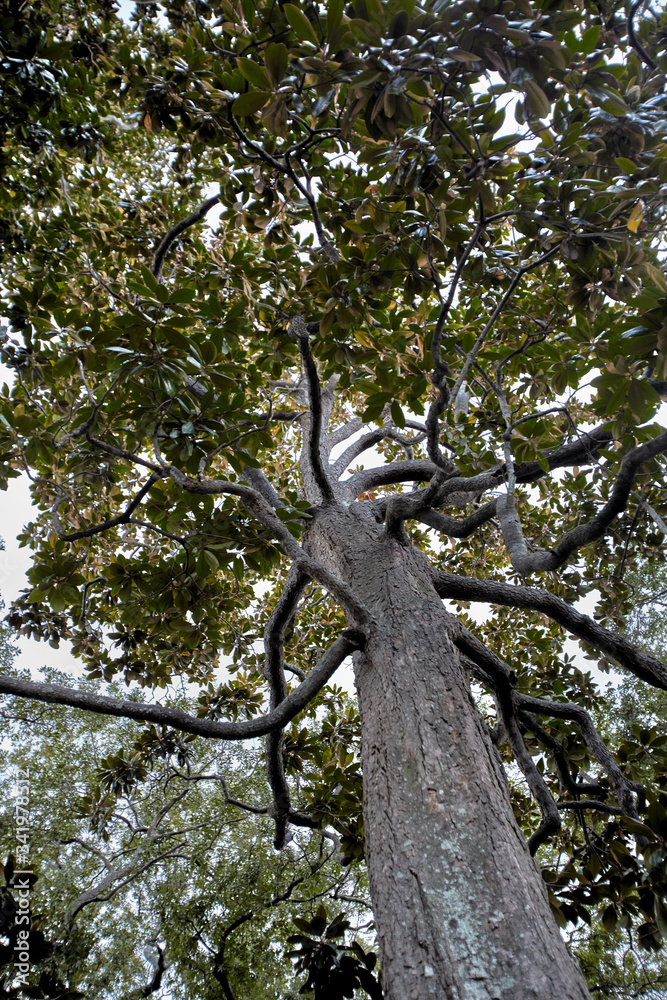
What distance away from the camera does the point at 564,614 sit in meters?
A: 2.38

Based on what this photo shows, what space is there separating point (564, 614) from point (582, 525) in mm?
430

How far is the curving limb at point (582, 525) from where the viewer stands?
2049 mm

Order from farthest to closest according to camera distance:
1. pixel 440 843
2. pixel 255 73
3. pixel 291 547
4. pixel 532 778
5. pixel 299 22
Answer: pixel 532 778 < pixel 291 547 < pixel 255 73 < pixel 299 22 < pixel 440 843

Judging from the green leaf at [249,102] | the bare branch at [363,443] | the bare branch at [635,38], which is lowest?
the green leaf at [249,102]

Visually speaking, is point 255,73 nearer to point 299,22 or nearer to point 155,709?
point 299,22

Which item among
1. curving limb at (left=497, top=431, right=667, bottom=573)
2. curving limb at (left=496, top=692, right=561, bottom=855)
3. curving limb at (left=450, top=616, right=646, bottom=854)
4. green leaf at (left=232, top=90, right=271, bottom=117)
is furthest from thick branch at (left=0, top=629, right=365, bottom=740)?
green leaf at (left=232, top=90, right=271, bottom=117)

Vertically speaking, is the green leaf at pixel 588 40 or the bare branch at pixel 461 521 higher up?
the green leaf at pixel 588 40

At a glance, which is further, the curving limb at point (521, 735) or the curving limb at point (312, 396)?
the curving limb at point (521, 735)

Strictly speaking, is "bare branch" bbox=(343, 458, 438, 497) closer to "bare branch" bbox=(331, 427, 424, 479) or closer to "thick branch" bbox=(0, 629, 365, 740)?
"bare branch" bbox=(331, 427, 424, 479)

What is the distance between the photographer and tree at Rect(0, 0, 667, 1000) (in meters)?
1.54

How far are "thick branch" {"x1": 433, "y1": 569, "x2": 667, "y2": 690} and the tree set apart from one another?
1 cm

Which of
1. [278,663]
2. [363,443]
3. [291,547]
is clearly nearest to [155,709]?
[291,547]

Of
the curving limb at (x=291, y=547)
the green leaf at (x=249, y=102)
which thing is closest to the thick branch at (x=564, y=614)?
the curving limb at (x=291, y=547)

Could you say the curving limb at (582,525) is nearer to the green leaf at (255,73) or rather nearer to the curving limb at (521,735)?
the curving limb at (521,735)
